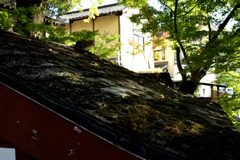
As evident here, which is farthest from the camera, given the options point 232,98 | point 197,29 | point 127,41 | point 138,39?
point 138,39

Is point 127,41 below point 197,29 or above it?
above

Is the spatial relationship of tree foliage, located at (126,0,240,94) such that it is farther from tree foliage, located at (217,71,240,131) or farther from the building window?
the building window

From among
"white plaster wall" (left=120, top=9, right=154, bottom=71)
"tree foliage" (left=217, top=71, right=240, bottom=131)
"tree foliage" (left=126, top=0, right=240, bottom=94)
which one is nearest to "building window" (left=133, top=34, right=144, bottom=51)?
"white plaster wall" (left=120, top=9, right=154, bottom=71)

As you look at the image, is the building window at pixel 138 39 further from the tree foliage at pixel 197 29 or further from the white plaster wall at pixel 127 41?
the tree foliage at pixel 197 29

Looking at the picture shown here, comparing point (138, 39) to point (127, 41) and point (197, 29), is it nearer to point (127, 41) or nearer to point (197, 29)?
point (127, 41)

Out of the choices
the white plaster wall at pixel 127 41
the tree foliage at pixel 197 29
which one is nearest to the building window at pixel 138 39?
the white plaster wall at pixel 127 41

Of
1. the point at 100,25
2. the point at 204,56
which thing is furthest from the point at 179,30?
the point at 100,25

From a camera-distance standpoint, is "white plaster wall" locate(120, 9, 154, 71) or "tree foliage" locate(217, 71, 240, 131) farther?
"white plaster wall" locate(120, 9, 154, 71)

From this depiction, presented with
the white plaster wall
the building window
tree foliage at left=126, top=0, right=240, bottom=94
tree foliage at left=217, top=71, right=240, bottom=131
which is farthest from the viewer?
the building window

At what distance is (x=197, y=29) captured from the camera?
953 centimetres

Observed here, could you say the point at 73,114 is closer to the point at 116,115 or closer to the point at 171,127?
the point at 116,115

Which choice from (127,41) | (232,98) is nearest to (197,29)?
(232,98)

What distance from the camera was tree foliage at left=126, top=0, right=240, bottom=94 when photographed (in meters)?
8.41

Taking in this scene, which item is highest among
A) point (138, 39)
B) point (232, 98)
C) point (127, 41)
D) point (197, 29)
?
point (138, 39)
